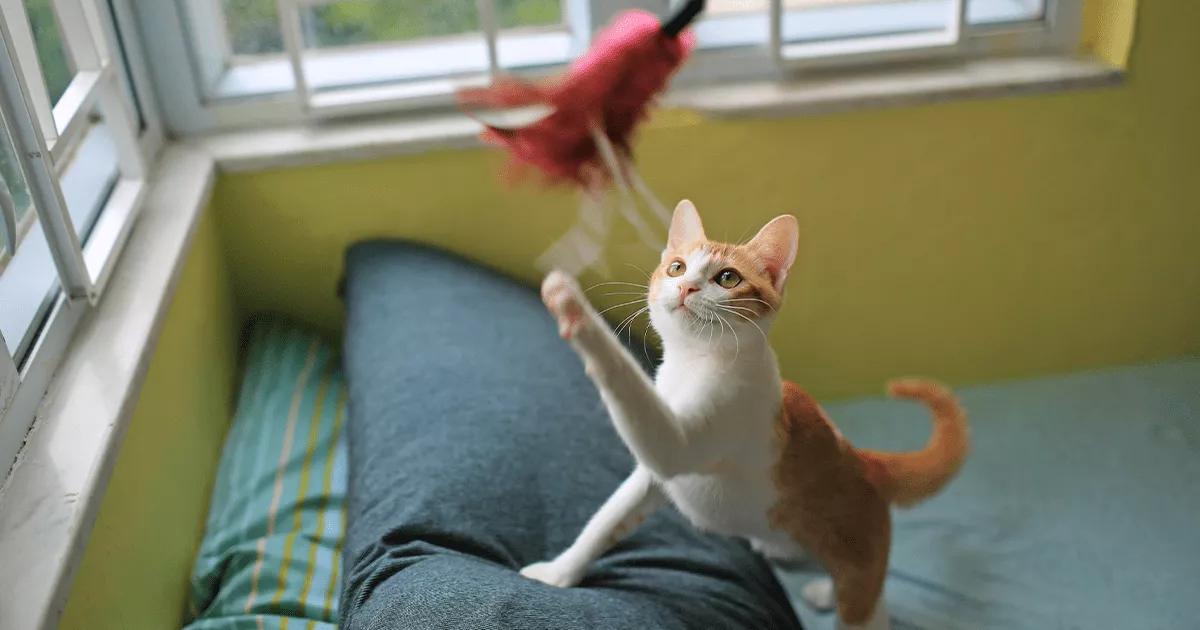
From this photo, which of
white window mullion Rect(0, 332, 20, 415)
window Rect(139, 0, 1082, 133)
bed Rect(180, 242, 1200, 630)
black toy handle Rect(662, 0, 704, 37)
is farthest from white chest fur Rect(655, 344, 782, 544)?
window Rect(139, 0, 1082, 133)

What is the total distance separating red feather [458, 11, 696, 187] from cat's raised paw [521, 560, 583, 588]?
1.27 ft

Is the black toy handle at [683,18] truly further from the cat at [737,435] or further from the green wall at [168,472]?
the green wall at [168,472]

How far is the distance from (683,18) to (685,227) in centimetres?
19

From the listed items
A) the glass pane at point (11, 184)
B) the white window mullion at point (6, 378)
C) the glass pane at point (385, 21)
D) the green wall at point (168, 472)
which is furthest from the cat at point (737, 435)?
the glass pane at point (385, 21)

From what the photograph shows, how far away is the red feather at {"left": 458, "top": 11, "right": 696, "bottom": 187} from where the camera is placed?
2.99ft

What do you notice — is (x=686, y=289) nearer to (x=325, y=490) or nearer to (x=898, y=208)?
(x=325, y=490)

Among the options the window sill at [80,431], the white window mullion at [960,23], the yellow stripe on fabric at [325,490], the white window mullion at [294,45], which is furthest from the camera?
the white window mullion at [960,23]

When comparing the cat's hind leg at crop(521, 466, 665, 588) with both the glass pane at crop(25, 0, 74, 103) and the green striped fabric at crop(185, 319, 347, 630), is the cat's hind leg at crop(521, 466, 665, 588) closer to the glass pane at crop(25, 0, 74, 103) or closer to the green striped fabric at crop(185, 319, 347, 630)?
the green striped fabric at crop(185, 319, 347, 630)

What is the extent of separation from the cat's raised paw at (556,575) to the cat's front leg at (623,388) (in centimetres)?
22

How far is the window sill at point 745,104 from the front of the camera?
1.51 meters

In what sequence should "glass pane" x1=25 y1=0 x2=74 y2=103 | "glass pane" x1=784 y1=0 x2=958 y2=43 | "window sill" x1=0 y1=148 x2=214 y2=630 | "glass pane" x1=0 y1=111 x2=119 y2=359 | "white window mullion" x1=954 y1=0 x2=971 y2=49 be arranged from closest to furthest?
"window sill" x1=0 y1=148 x2=214 y2=630 < "glass pane" x1=0 y1=111 x2=119 y2=359 < "glass pane" x1=25 y1=0 x2=74 y2=103 < "white window mullion" x1=954 y1=0 x2=971 y2=49 < "glass pane" x1=784 y1=0 x2=958 y2=43

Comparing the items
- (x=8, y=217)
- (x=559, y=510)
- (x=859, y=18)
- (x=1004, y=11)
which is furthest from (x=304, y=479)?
(x=1004, y=11)

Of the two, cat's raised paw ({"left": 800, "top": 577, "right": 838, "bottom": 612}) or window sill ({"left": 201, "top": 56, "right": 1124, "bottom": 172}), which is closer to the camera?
cat's raised paw ({"left": 800, "top": 577, "right": 838, "bottom": 612})

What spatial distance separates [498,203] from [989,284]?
32.6 inches
